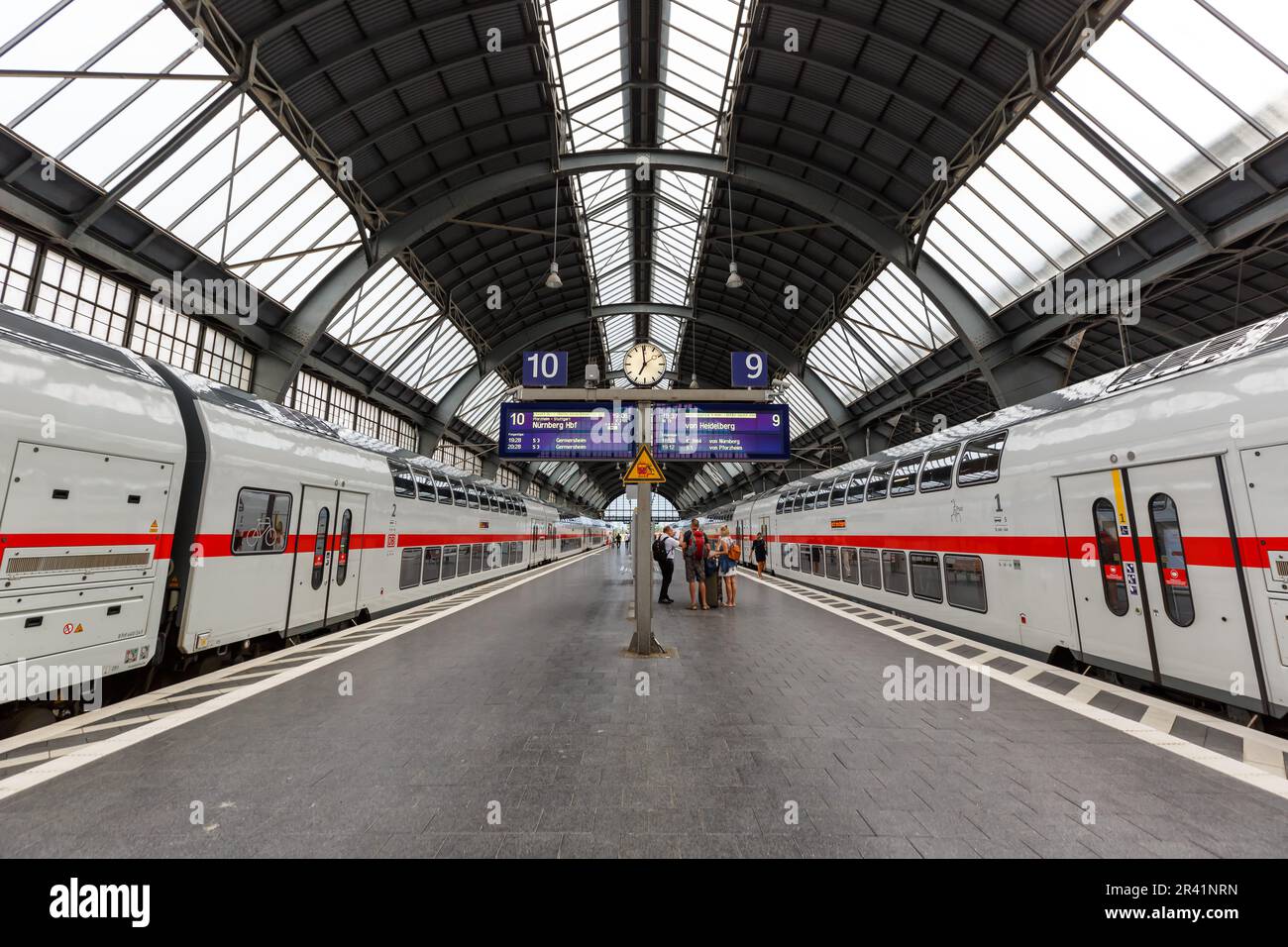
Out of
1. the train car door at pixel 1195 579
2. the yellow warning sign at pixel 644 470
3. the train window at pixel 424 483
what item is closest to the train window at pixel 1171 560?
the train car door at pixel 1195 579

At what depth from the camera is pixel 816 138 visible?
15.6 meters

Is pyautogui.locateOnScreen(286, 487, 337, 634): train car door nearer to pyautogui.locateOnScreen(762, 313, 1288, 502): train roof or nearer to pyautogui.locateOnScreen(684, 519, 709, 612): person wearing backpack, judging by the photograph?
pyautogui.locateOnScreen(684, 519, 709, 612): person wearing backpack

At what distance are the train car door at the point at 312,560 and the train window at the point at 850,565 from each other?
11894 millimetres

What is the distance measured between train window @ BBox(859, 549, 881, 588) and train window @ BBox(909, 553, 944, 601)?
1.46m

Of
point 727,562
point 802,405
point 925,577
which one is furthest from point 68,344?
point 802,405

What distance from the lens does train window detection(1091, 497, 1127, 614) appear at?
5.61 m

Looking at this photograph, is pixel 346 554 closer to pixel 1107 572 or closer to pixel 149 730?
pixel 149 730

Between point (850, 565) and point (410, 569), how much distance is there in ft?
37.2

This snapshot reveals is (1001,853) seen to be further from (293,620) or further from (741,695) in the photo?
(293,620)

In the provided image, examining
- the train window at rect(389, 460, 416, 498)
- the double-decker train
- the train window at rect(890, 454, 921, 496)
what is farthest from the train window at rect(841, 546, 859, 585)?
the double-decker train

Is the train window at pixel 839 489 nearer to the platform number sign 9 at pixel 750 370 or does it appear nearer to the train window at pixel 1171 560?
the platform number sign 9 at pixel 750 370

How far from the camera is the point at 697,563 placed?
1235cm

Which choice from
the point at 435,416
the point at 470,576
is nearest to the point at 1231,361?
the point at 470,576

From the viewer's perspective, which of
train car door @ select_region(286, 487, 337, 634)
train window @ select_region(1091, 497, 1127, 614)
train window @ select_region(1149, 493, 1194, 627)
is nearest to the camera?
train window @ select_region(1149, 493, 1194, 627)
